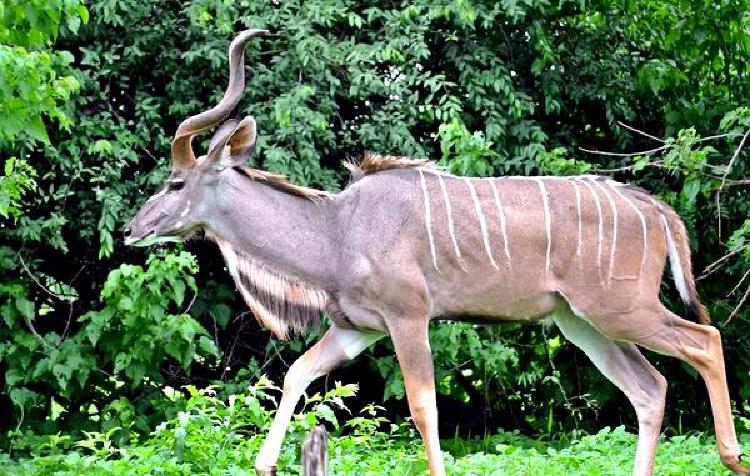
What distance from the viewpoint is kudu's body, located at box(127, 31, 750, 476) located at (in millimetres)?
4848

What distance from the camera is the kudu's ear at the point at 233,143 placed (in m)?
5.02

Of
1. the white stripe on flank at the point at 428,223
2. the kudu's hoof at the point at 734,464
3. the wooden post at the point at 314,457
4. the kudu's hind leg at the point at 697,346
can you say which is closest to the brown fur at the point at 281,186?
the white stripe on flank at the point at 428,223

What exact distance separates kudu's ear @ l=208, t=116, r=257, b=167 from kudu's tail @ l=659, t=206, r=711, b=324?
165 cm

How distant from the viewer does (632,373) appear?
509 centimetres

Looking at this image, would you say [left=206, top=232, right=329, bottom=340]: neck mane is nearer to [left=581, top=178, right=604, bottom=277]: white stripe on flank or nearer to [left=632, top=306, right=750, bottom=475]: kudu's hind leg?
[left=581, top=178, right=604, bottom=277]: white stripe on flank

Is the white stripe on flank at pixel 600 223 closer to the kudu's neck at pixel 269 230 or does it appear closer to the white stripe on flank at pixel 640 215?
the white stripe on flank at pixel 640 215

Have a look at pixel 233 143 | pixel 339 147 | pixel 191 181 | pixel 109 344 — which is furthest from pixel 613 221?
pixel 109 344

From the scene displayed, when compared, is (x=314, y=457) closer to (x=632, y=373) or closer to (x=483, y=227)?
(x=483, y=227)

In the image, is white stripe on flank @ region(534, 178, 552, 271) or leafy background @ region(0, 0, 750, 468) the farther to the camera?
leafy background @ region(0, 0, 750, 468)

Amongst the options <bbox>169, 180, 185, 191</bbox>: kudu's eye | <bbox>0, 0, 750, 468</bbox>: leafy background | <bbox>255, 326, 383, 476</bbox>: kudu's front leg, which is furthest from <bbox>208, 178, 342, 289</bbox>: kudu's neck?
<bbox>0, 0, 750, 468</bbox>: leafy background

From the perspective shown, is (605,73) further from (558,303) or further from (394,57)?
(558,303)

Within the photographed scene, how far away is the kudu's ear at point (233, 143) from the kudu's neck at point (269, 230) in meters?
0.10

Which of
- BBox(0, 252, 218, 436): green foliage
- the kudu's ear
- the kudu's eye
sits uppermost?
the kudu's ear

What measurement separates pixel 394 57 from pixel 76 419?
251 cm
